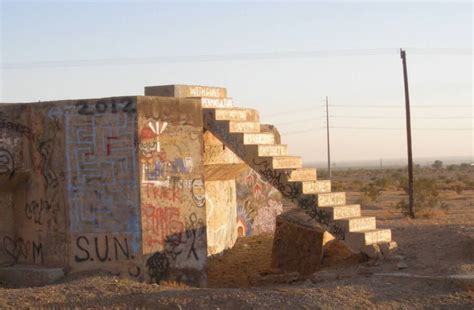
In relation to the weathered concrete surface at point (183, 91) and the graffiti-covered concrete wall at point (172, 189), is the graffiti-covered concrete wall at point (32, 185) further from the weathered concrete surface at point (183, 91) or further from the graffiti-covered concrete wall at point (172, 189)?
the weathered concrete surface at point (183, 91)

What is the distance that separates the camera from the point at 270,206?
2117 cm

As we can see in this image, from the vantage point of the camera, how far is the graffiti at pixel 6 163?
12828 millimetres

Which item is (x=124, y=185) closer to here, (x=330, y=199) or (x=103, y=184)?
(x=103, y=184)

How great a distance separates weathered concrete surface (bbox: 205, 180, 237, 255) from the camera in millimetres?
16750

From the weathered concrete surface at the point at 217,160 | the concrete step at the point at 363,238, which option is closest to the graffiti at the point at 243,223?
the weathered concrete surface at the point at 217,160

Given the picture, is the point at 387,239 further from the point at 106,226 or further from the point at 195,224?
the point at 106,226

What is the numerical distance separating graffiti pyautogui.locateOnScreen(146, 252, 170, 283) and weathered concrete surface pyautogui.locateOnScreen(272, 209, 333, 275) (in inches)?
124

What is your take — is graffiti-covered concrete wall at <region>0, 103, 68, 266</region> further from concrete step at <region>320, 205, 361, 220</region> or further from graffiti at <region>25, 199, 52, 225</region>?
concrete step at <region>320, 205, 361, 220</region>

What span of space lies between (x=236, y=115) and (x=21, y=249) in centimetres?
479

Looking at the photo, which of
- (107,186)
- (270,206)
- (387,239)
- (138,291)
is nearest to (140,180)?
(107,186)

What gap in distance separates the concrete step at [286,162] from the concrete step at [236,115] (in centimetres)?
124

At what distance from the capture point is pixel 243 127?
560 inches

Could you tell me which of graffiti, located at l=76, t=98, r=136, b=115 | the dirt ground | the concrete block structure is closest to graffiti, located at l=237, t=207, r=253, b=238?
the dirt ground

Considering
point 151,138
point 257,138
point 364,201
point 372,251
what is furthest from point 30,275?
point 364,201
